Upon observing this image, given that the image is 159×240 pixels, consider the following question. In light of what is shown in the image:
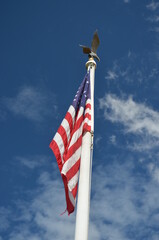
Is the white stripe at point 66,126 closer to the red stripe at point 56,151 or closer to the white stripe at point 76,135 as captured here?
the white stripe at point 76,135

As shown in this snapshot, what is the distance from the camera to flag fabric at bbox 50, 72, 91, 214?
1110 cm

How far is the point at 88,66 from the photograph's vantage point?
14.7m

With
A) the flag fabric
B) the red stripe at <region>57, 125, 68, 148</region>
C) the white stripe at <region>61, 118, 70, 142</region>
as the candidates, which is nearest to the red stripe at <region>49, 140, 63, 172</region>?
the flag fabric

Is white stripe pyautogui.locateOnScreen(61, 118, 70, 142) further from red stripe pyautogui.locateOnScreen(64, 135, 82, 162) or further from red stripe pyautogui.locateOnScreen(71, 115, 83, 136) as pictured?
red stripe pyautogui.locateOnScreen(64, 135, 82, 162)

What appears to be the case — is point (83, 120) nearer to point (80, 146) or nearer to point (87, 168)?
point (80, 146)

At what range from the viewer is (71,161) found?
1134cm

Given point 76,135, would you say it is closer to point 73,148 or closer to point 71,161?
point 73,148

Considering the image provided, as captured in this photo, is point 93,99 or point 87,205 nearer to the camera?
point 87,205

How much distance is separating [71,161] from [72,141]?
738 mm

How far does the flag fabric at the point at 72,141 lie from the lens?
11102 millimetres

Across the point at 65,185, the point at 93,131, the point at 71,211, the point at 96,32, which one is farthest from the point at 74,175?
the point at 96,32

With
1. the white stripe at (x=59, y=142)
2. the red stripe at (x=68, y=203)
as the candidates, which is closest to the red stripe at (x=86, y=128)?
the white stripe at (x=59, y=142)

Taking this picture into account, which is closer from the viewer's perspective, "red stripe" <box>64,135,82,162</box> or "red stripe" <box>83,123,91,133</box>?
"red stripe" <box>64,135,82,162</box>

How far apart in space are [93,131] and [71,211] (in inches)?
110
